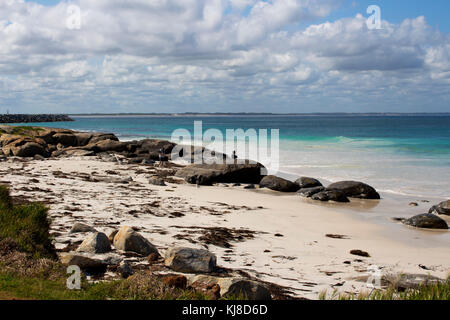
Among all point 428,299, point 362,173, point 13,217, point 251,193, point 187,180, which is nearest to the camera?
point 428,299

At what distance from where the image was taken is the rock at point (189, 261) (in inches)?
272

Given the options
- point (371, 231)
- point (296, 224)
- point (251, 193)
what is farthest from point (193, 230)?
point (251, 193)

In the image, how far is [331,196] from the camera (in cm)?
1723

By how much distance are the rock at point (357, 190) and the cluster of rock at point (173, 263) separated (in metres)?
12.1

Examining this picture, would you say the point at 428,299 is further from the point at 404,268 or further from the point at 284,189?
the point at 284,189

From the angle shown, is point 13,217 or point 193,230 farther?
point 193,230

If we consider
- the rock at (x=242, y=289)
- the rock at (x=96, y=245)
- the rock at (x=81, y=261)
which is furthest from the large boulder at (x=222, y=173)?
the rock at (x=242, y=289)

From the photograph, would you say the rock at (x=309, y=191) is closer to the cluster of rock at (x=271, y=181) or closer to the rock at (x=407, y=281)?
the cluster of rock at (x=271, y=181)

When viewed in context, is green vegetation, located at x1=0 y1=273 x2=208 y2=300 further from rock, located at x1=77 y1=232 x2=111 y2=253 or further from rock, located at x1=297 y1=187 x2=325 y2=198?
rock, located at x1=297 y1=187 x2=325 y2=198

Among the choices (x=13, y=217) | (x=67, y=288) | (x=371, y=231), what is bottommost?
(x=371, y=231)

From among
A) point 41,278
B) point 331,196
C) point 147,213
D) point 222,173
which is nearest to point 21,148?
point 222,173

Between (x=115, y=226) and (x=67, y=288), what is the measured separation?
481 centimetres

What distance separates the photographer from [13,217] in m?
7.14

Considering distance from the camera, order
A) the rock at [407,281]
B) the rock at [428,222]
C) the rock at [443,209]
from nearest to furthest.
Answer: the rock at [407,281], the rock at [428,222], the rock at [443,209]
